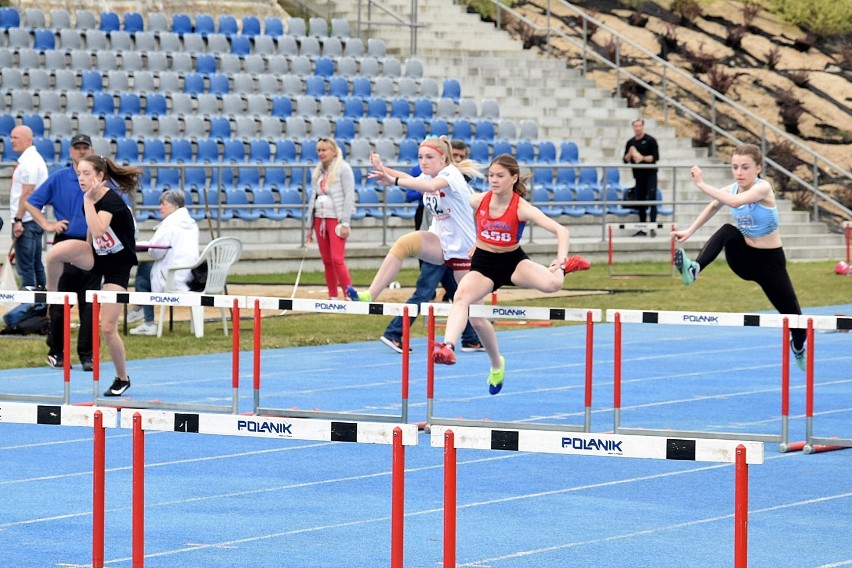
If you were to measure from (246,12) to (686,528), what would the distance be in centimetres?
2550

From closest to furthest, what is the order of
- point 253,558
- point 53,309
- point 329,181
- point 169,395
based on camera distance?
point 253,558
point 169,395
point 53,309
point 329,181

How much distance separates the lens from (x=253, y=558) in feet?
23.5

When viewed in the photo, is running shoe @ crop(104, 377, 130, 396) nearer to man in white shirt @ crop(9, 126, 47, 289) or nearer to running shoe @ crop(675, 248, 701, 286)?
running shoe @ crop(675, 248, 701, 286)

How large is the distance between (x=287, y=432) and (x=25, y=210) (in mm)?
10731

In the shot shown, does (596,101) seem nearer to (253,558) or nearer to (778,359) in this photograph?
(778,359)

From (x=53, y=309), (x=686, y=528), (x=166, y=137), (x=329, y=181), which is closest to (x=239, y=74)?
(x=166, y=137)

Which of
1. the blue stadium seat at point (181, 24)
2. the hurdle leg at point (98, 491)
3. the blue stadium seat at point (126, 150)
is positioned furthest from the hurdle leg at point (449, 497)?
the blue stadium seat at point (181, 24)

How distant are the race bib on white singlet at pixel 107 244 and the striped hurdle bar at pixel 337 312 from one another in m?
1.65

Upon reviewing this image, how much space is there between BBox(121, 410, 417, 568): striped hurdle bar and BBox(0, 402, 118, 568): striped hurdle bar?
0.09 metres

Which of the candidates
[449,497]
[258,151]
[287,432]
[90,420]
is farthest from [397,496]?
[258,151]

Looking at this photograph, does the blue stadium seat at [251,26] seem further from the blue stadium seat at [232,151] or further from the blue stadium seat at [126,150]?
the blue stadium seat at [126,150]

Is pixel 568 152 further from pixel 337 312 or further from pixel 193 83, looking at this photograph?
pixel 337 312

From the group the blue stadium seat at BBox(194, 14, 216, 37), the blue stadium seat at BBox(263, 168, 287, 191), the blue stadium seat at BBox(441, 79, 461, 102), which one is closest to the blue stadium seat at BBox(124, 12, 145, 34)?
the blue stadium seat at BBox(194, 14, 216, 37)

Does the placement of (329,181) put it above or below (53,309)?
above
